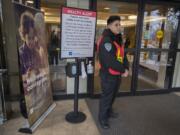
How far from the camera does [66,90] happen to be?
10.3ft

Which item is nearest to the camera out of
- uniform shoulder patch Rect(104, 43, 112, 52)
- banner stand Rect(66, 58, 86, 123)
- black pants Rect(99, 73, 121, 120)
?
uniform shoulder patch Rect(104, 43, 112, 52)

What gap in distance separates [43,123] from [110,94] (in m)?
1.07

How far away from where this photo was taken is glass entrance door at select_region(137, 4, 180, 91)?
331 centimetres

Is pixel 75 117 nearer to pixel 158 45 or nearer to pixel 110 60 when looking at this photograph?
pixel 110 60

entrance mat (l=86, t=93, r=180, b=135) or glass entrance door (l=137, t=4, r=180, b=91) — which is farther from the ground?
glass entrance door (l=137, t=4, r=180, b=91)

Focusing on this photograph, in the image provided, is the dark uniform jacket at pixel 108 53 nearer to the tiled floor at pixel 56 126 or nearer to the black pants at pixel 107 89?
the black pants at pixel 107 89

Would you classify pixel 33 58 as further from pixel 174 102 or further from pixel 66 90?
pixel 174 102

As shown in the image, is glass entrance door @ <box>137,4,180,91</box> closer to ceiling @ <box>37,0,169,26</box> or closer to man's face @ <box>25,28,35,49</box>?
ceiling @ <box>37,0,169,26</box>

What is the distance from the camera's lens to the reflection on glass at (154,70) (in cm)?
348

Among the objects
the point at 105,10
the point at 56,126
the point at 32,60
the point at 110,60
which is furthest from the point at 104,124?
the point at 105,10

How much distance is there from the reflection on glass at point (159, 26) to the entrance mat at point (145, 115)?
115cm

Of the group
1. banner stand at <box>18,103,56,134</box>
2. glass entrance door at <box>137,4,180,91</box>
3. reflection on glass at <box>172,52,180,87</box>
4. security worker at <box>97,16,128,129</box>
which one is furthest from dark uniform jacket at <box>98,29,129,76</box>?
reflection on glass at <box>172,52,180,87</box>

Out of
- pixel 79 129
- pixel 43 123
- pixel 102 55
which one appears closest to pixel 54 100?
pixel 43 123

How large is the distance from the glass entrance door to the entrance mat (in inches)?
17.1
